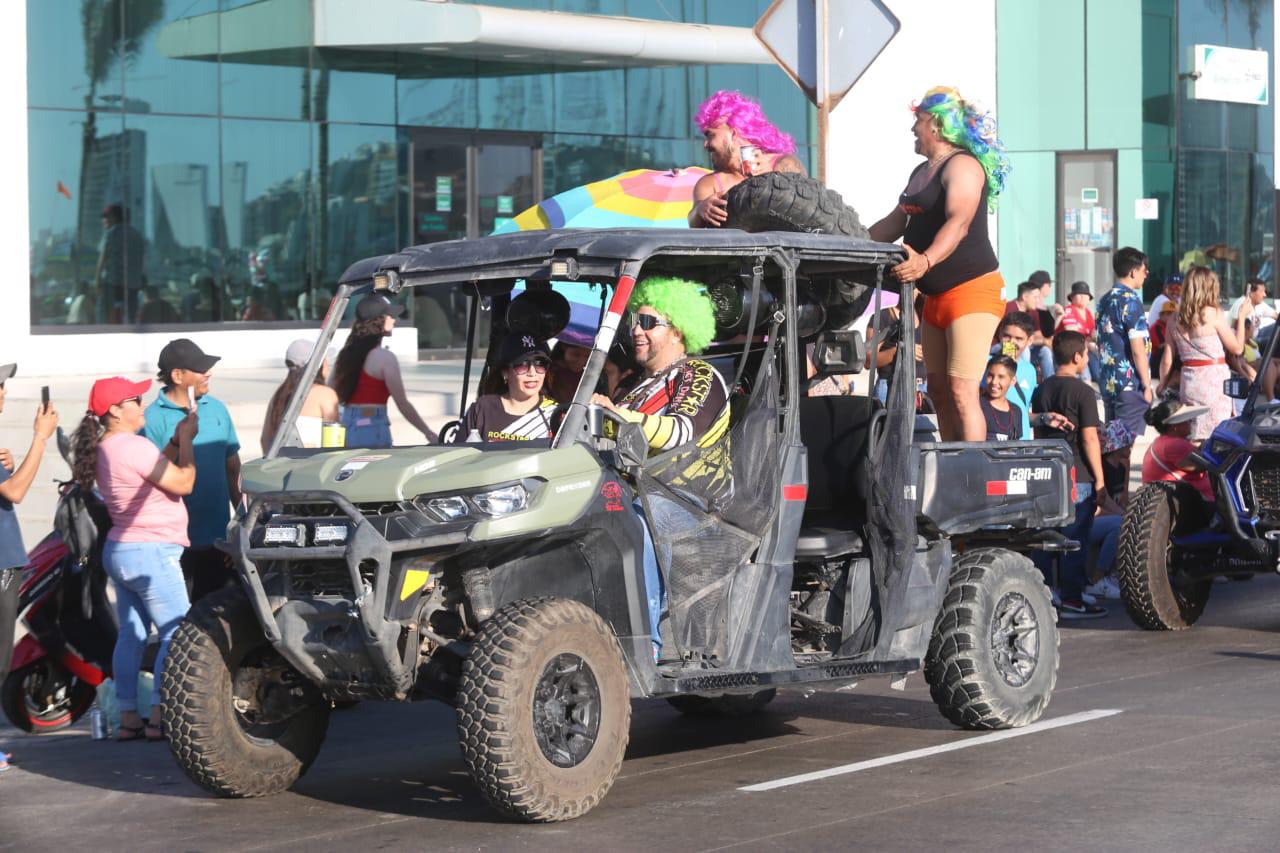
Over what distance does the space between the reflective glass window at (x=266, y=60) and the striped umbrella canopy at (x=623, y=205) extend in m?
13.8

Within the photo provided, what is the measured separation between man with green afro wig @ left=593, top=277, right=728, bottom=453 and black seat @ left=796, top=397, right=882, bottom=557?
1.02 m

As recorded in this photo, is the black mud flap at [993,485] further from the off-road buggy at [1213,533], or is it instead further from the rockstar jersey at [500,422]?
the off-road buggy at [1213,533]

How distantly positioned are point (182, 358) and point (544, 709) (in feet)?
12.7

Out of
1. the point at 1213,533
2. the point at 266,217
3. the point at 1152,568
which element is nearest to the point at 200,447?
the point at 1152,568

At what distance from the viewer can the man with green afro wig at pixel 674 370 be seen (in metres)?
7.51

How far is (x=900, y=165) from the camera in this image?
33.8 m

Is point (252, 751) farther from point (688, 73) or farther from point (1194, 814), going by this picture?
point (688, 73)

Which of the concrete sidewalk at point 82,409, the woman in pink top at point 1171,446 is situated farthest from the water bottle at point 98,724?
the woman in pink top at point 1171,446

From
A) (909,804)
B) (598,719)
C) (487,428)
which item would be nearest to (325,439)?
(487,428)

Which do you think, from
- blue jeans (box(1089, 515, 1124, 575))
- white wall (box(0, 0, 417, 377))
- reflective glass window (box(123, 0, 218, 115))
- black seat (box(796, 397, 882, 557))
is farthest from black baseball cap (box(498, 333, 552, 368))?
reflective glass window (box(123, 0, 218, 115))

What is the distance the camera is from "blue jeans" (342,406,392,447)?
11.2m

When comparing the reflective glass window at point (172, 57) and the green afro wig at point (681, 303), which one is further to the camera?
the reflective glass window at point (172, 57)

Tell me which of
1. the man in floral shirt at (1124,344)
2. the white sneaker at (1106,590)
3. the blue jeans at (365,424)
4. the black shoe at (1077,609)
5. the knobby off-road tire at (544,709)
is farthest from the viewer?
the man in floral shirt at (1124,344)

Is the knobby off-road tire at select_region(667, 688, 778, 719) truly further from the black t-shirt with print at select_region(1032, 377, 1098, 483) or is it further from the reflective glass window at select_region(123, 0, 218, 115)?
the reflective glass window at select_region(123, 0, 218, 115)
